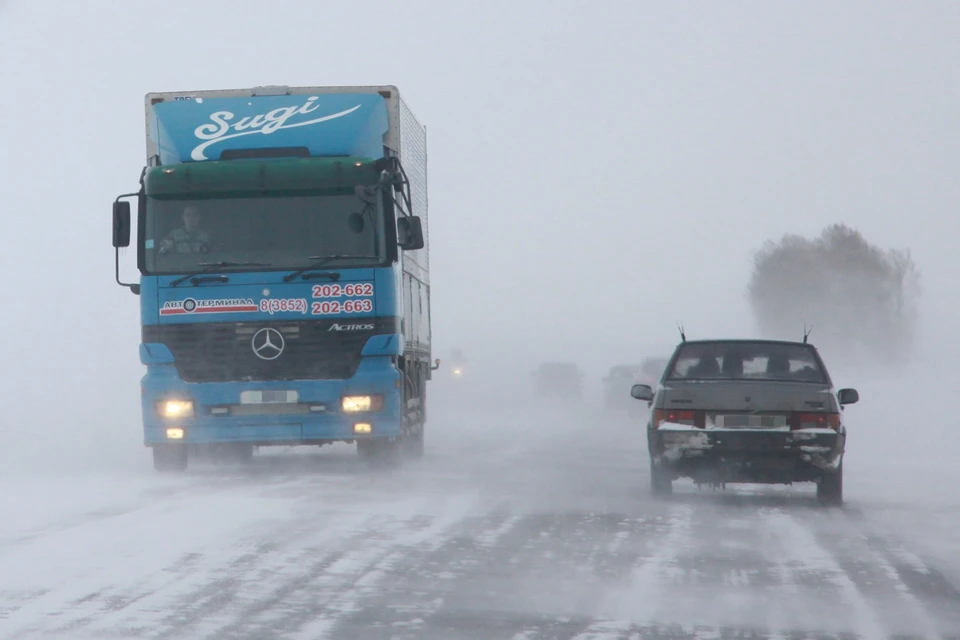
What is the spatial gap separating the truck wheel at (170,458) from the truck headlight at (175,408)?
Result: 29.9 inches

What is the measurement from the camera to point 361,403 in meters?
16.2

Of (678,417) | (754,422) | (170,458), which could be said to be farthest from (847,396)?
(170,458)

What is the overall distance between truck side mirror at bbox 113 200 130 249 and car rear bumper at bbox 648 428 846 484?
642 centimetres

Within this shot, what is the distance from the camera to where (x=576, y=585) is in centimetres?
804

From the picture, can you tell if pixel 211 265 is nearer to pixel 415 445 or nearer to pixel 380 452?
pixel 380 452

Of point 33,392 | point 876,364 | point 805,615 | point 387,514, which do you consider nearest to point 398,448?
point 387,514

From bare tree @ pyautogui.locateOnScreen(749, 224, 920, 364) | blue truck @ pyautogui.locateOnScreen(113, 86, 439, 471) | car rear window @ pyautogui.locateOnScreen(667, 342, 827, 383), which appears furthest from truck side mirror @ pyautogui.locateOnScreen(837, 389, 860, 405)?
bare tree @ pyautogui.locateOnScreen(749, 224, 920, 364)

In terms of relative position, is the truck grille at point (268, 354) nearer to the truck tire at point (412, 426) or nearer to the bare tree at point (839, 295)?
the truck tire at point (412, 426)

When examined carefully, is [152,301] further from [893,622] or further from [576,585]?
[893,622]

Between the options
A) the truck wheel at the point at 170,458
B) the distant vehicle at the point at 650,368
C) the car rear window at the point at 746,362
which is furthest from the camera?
the distant vehicle at the point at 650,368

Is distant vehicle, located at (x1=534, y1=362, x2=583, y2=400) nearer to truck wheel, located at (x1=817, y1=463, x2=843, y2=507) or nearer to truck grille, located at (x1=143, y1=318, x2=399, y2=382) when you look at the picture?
truck grille, located at (x1=143, y1=318, x2=399, y2=382)

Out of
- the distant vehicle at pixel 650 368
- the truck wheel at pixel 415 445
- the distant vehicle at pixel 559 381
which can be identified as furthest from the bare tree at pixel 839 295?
the truck wheel at pixel 415 445

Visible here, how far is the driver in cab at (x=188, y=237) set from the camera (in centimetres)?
1589

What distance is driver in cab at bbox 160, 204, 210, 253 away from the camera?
15891 mm
